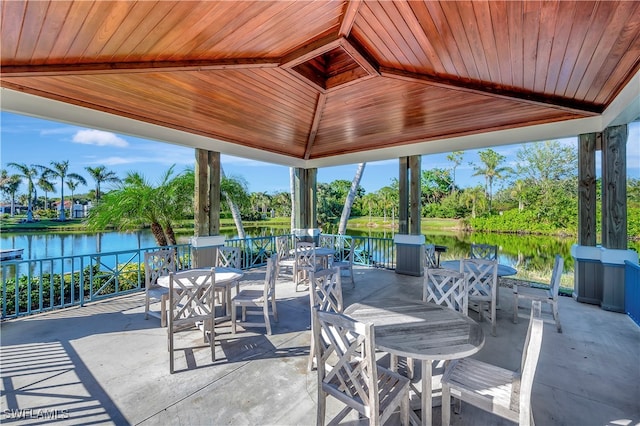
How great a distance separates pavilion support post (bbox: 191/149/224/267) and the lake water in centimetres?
479

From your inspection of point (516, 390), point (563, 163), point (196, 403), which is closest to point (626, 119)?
point (516, 390)

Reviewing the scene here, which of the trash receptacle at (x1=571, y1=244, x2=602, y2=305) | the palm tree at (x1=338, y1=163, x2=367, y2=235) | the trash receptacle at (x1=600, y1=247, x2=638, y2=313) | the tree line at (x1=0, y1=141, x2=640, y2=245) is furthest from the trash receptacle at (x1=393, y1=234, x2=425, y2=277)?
the tree line at (x1=0, y1=141, x2=640, y2=245)

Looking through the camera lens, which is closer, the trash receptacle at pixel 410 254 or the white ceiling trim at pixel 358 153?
the white ceiling trim at pixel 358 153

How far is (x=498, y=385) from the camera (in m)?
1.63

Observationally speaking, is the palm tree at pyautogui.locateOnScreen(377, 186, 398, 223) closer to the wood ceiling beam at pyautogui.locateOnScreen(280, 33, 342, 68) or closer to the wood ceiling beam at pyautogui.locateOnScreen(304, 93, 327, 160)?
the wood ceiling beam at pyautogui.locateOnScreen(304, 93, 327, 160)

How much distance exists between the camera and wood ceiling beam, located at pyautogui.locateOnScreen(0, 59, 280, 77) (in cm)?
250

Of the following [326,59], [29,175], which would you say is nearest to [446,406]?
[326,59]

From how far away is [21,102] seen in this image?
3.07 metres

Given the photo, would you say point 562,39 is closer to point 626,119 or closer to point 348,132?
point 626,119

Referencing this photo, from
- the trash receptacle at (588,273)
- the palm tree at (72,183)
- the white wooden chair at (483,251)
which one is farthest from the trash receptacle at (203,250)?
the palm tree at (72,183)

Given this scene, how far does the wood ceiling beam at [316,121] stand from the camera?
431 cm

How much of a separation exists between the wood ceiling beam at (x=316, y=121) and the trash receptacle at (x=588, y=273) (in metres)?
4.62

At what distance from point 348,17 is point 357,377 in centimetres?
278

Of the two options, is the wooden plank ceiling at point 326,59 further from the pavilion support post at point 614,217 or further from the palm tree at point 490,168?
the palm tree at point 490,168
